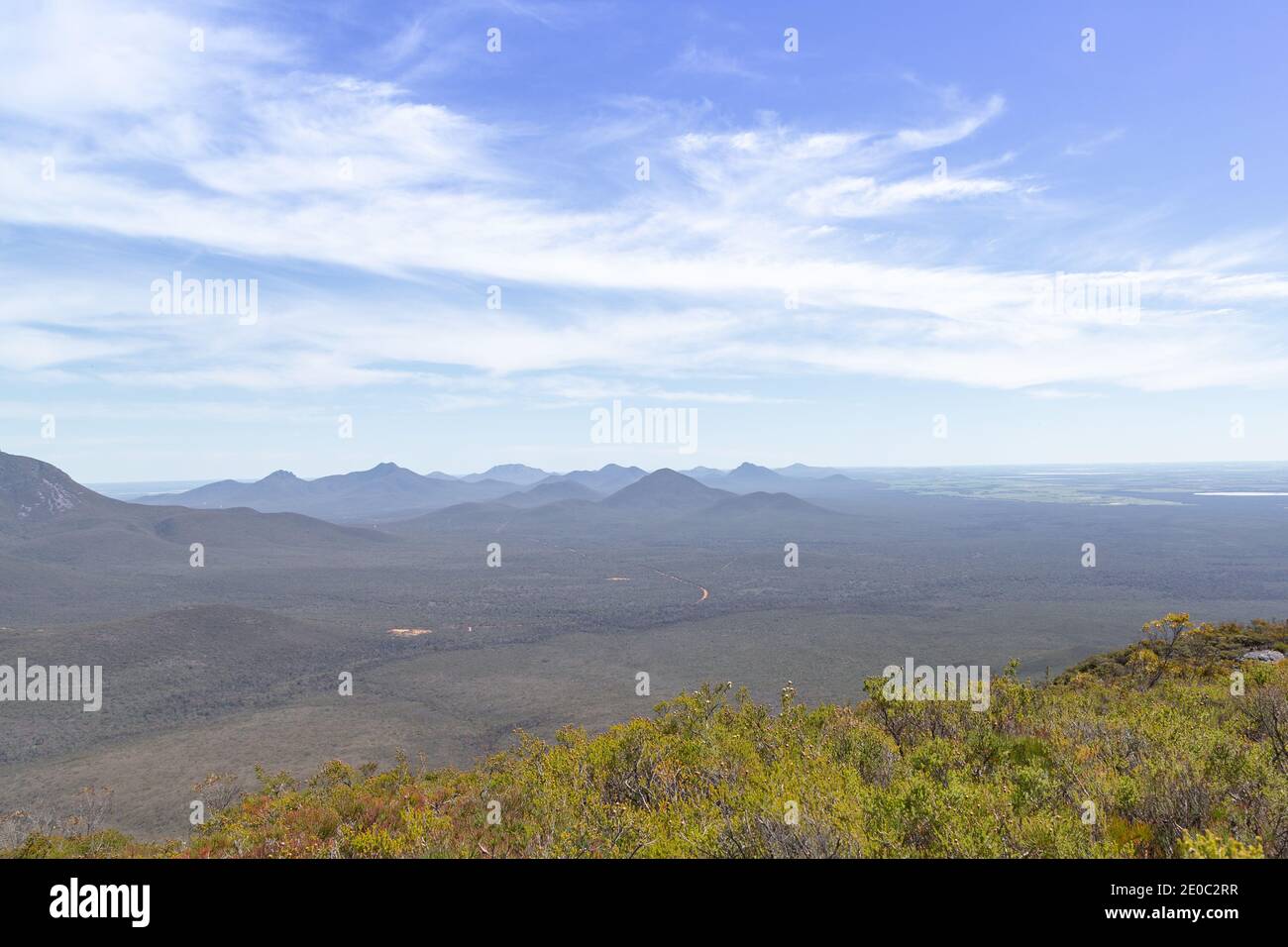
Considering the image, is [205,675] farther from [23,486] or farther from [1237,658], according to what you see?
[23,486]

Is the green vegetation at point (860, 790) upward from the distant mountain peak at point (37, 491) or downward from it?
downward

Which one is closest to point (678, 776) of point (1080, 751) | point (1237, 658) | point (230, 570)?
point (1080, 751)

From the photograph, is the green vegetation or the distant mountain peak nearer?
the green vegetation

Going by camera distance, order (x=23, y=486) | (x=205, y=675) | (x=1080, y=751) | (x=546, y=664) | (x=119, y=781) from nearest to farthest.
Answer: (x=1080, y=751) < (x=119, y=781) < (x=205, y=675) < (x=546, y=664) < (x=23, y=486)

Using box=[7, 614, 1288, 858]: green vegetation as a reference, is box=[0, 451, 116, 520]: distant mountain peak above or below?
above

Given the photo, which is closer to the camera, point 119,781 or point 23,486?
point 119,781

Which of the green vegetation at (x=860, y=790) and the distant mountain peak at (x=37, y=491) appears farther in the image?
the distant mountain peak at (x=37, y=491)

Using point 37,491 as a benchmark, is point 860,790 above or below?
A: below
